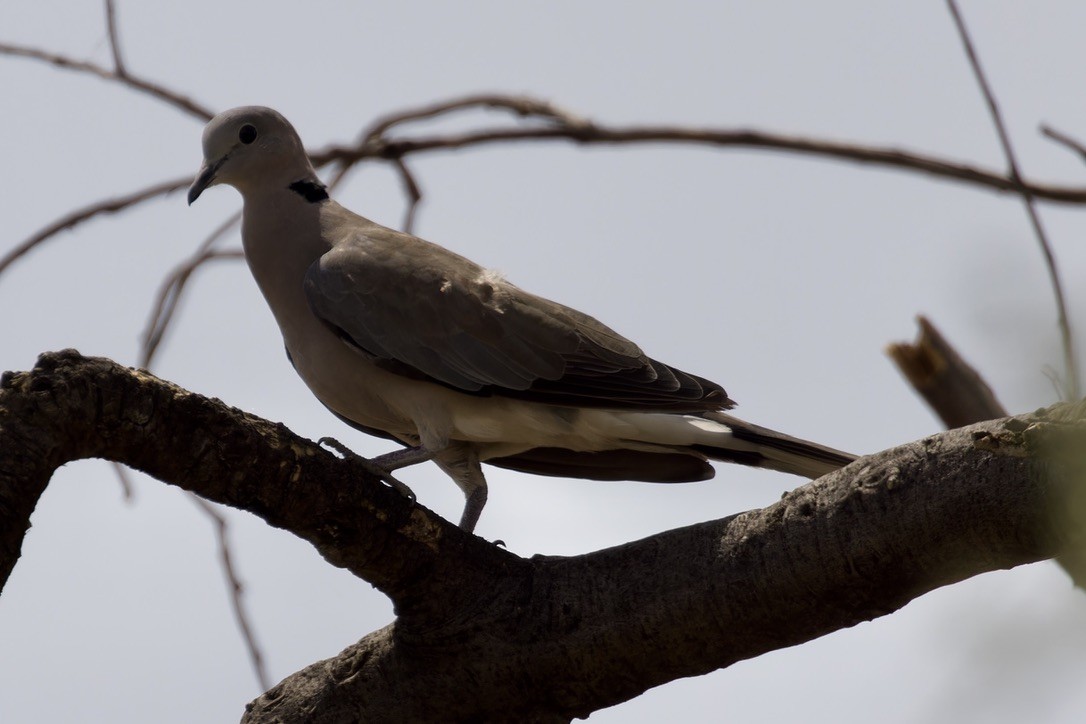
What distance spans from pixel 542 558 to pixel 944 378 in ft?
6.90

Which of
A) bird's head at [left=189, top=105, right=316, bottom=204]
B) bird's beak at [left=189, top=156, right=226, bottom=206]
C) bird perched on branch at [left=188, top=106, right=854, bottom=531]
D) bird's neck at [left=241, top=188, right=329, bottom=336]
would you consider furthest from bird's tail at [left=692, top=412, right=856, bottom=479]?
bird's beak at [left=189, top=156, right=226, bottom=206]

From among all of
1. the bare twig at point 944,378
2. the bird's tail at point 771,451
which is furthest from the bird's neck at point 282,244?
the bare twig at point 944,378

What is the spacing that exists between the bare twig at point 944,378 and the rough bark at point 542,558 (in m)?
1.91

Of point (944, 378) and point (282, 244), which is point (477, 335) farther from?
point (944, 378)

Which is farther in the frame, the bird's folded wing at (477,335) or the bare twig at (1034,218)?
the bird's folded wing at (477,335)

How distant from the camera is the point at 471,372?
4383 millimetres

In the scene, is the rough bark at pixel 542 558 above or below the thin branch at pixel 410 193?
below

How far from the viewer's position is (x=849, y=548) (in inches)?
121

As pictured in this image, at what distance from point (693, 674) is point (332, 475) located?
1.12 m

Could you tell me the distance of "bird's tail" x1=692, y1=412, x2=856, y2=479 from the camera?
13.4 ft

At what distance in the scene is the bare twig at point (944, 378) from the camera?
4.93m

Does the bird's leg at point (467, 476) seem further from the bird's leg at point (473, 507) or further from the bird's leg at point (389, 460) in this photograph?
the bird's leg at point (389, 460)

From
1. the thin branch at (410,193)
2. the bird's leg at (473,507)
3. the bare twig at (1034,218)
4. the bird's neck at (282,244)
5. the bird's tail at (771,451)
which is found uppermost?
the bird's neck at (282,244)

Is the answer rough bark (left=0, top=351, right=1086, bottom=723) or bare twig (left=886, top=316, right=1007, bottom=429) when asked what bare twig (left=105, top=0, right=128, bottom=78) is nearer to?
rough bark (left=0, top=351, right=1086, bottom=723)
